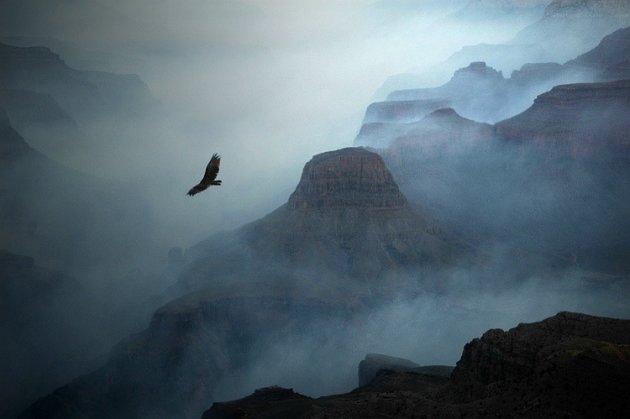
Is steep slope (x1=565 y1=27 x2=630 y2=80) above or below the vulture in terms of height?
above

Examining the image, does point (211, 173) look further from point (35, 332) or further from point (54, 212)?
point (54, 212)

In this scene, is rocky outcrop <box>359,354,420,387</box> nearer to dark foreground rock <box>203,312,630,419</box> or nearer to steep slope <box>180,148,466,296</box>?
dark foreground rock <box>203,312,630,419</box>

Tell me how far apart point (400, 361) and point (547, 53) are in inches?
4997

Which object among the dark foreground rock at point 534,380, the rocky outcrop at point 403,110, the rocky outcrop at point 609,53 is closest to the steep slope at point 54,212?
the rocky outcrop at point 403,110

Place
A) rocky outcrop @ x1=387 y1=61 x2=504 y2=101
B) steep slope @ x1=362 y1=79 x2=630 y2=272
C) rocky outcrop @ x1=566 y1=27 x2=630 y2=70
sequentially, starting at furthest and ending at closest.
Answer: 1. rocky outcrop @ x1=387 y1=61 x2=504 y2=101
2. rocky outcrop @ x1=566 y1=27 x2=630 y2=70
3. steep slope @ x1=362 y1=79 x2=630 y2=272

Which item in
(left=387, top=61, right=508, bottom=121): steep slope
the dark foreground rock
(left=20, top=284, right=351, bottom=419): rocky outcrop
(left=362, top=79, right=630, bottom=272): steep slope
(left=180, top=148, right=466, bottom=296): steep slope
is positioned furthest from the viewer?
(left=387, top=61, right=508, bottom=121): steep slope

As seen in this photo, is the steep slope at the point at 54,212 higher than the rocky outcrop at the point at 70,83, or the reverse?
the rocky outcrop at the point at 70,83

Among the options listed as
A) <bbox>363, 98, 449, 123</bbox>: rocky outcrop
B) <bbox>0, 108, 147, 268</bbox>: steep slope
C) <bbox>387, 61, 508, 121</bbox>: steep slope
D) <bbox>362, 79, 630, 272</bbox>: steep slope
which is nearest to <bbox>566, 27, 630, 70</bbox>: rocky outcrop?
<bbox>387, 61, 508, 121</bbox>: steep slope

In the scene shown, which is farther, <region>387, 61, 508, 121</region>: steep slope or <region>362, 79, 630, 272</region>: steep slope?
<region>387, 61, 508, 121</region>: steep slope

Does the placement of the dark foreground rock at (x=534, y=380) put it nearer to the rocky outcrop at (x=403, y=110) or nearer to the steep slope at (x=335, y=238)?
the steep slope at (x=335, y=238)

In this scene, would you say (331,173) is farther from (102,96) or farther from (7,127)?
(102,96)

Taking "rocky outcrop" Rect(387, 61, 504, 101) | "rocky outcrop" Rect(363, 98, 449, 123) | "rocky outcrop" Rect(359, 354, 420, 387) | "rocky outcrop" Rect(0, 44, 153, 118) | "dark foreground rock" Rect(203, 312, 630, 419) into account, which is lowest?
"rocky outcrop" Rect(359, 354, 420, 387)

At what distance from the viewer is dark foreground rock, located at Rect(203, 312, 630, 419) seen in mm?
26500

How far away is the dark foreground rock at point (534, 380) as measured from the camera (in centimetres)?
2650
